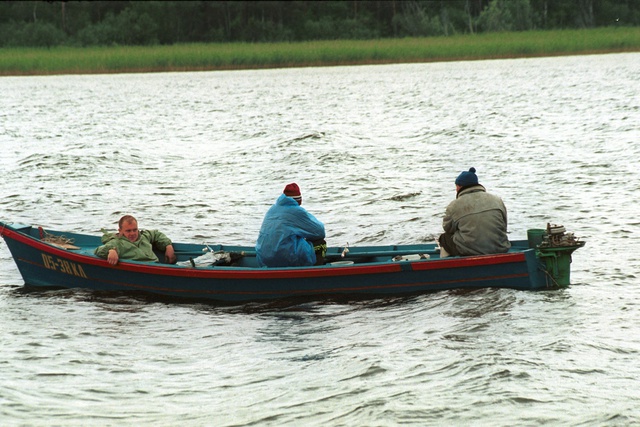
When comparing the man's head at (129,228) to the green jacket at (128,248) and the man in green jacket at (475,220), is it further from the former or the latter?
the man in green jacket at (475,220)

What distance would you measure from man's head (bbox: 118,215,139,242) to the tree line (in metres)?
56.8

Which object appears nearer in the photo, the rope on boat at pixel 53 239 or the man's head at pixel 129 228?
the man's head at pixel 129 228

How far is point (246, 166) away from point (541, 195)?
748 cm

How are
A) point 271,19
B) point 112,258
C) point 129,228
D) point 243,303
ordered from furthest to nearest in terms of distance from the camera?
point 271,19 → point 129,228 → point 112,258 → point 243,303

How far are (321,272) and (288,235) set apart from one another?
559 millimetres

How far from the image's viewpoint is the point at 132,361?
8328 mm

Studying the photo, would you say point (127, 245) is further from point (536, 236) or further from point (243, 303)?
point (536, 236)

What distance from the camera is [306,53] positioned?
4612cm

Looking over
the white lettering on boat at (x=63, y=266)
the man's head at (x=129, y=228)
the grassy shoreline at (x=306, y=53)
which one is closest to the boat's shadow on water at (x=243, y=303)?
the white lettering on boat at (x=63, y=266)

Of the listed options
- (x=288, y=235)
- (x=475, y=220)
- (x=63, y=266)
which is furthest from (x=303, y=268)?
(x=63, y=266)

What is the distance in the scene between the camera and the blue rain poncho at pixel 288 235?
33.4 feet

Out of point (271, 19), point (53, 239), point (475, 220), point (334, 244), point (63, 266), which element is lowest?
point (334, 244)

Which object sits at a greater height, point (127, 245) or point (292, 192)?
point (292, 192)

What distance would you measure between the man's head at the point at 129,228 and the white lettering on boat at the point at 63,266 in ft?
2.34
